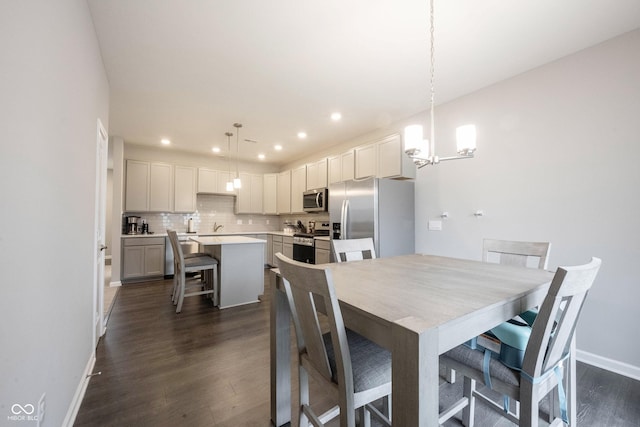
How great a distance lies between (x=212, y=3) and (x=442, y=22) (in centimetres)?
165

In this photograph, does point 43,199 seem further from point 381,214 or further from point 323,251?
point 323,251

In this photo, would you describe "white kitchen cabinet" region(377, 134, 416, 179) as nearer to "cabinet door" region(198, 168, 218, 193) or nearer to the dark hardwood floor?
the dark hardwood floor

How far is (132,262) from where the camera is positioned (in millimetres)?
4625

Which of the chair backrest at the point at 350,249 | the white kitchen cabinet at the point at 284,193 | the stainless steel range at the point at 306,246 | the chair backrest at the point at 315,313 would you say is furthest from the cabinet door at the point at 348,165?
the chair backrest at the point at 315,313

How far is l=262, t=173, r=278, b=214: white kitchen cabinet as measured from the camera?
6.41 m

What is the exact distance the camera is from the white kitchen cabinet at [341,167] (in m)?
4.40

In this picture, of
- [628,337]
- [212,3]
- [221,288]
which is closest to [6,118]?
[212,3]

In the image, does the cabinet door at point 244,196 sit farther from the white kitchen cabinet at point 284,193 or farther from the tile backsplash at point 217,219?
the white kitchen cabinet at point 284,193

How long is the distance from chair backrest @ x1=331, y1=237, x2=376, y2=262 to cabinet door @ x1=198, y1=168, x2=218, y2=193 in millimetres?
4453

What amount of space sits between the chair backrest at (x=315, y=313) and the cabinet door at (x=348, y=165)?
3.37m

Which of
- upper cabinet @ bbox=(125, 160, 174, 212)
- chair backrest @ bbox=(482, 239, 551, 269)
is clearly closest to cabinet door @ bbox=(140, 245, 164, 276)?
upper cabinet @ bbox=(125, 160, 174, 212)

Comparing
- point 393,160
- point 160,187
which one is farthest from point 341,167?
point 160,187

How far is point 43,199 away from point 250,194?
514 cm

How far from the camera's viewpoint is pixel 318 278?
3.11 ft
